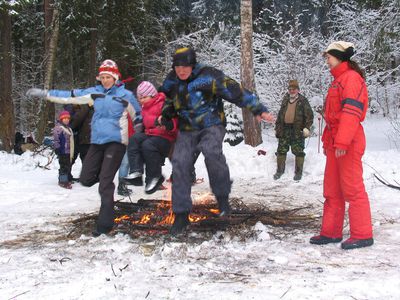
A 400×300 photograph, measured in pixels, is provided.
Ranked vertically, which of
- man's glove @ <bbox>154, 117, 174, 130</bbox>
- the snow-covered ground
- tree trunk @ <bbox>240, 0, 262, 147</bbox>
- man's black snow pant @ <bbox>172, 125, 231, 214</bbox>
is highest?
tree trunk @ <bbox>240, 0, 262, 147</bbox>

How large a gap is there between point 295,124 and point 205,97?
16.0 ft

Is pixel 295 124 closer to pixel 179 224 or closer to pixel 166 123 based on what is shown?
pixel 166 123

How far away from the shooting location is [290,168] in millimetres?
10367

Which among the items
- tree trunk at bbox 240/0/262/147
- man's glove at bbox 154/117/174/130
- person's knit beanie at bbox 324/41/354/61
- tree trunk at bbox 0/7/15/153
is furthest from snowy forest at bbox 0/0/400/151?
person's knit beanie at bbox 324/41/354/61

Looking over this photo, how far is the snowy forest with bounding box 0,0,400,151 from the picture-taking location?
1728 cm

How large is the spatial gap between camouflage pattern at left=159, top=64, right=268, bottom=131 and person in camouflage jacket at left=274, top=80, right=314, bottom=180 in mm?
4481

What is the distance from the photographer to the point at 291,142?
9.82 metres

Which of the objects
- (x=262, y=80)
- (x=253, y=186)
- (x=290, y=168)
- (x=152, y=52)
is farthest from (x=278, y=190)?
(x=152, y=52)

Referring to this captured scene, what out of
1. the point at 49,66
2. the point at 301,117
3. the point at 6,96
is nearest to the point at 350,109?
the point at 301,117

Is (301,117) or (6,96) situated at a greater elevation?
(6,96)

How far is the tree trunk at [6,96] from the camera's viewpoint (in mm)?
15711

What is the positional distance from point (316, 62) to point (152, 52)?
9.49m

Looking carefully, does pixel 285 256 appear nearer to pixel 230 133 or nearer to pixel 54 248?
pixel 54 248

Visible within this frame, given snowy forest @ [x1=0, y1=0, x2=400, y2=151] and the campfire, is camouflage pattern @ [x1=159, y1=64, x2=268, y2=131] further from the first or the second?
snowy forest @ [x1=0, y1=0, x2=400, y2=151]
